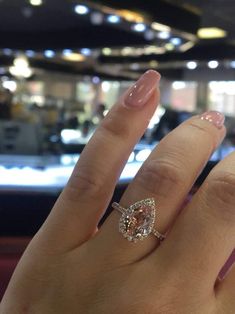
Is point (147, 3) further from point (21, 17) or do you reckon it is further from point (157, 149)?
point (21, 17)

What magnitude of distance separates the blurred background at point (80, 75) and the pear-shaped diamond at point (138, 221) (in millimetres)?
89

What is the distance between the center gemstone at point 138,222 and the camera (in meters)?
0.38

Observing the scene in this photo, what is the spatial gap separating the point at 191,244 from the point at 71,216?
10cm

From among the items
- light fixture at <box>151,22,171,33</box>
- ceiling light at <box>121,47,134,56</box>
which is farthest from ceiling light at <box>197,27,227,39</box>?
light fixture at <box>151,22,171,33</box>

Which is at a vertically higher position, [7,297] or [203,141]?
[203,141]

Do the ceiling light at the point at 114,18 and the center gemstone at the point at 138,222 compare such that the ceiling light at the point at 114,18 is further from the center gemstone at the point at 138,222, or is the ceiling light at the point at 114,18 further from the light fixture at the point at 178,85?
the light fixture at the point at 178,85

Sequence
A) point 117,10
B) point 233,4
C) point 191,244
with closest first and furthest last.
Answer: point 191,244
point 117,10
point 233,4

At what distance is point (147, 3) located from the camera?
3316mm

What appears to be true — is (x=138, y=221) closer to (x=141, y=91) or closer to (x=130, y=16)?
(x=141, y=91)

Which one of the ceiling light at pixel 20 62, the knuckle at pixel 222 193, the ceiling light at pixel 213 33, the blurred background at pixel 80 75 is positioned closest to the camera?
the knuckle at pixel 222 193

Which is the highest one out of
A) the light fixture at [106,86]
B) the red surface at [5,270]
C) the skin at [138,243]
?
the skin at [138,243]

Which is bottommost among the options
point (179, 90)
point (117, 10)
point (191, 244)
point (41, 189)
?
point (179, 90)

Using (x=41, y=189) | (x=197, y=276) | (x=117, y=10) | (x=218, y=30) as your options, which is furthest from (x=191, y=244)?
(x=218, y=30)

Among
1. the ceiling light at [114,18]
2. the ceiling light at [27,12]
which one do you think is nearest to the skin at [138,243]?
the ceiling light at [114,18]
